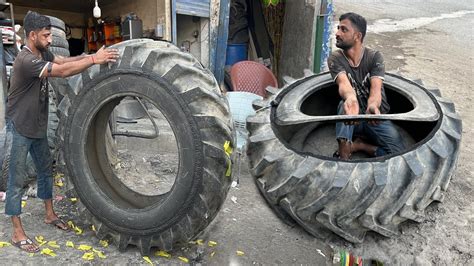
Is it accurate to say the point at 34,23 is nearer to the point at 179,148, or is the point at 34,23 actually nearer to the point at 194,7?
the point at 179,148

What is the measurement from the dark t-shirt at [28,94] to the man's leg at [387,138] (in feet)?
9.63

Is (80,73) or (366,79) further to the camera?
(366,79)

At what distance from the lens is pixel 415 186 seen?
116 inches

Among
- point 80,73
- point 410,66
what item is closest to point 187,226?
point 80,73

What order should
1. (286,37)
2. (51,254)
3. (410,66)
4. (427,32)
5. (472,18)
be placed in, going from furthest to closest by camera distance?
(472,18)
(427,32)
(410,66)
(286,37)
(51,254)

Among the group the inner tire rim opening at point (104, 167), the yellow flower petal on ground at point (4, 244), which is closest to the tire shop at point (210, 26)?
the inner tire rim opening at point (104, 167)

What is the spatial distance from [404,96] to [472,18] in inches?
596

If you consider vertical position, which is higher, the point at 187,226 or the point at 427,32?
the point at 427,32

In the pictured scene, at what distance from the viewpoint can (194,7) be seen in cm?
691

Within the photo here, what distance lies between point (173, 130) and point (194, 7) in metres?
4.60

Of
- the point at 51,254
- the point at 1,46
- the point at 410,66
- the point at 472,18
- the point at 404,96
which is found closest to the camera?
the point at 51,254

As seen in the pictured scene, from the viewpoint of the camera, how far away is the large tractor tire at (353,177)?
2.88 m

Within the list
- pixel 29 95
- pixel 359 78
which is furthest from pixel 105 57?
pixel 359 78

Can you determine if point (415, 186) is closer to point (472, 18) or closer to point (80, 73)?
point (80, 73)
